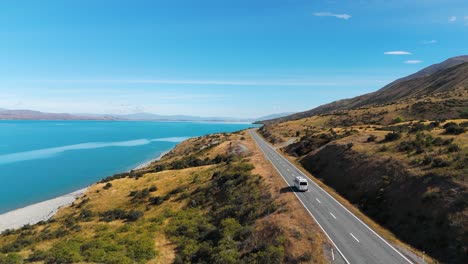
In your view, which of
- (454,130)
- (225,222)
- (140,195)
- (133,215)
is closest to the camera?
(225,222)

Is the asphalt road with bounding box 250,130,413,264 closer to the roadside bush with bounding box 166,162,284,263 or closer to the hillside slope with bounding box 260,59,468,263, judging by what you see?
the hillside slope with bounding box 260,59,468,263

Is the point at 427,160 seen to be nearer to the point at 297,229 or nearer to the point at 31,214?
the point at 297,229

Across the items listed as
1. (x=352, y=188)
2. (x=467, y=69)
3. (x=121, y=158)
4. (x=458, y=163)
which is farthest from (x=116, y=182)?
(x=467, y=69)

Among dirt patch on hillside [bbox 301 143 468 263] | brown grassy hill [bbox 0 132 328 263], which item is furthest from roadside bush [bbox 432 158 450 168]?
brown grassy hill [bbox 0 132 328 263]

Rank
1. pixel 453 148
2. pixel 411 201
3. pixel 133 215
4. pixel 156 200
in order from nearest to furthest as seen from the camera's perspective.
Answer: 1. pixel 411 201
2. pixel 453 148
3. pixel 133 215
4. pixel 156 200

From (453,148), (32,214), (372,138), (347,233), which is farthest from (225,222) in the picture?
(32,214)

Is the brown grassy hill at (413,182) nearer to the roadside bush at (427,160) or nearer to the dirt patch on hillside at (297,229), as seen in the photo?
the roadside bush at (427,160)
